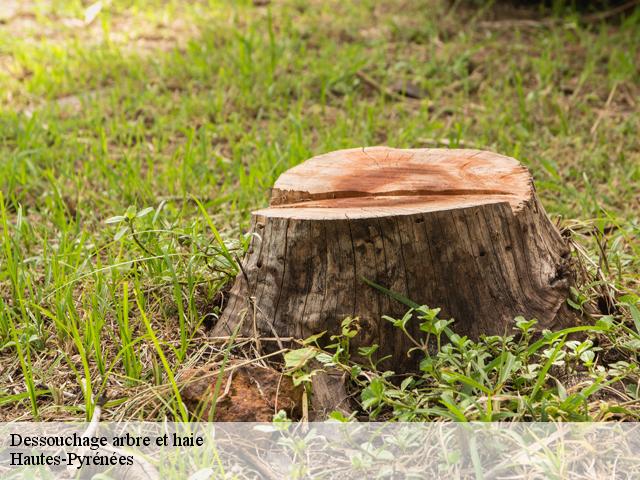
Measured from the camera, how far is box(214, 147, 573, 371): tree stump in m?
2.18

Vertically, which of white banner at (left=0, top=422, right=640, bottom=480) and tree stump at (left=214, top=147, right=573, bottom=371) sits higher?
tree stump at (left=214, top=147, right=573, bottom=371)

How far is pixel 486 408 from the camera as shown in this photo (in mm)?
1981

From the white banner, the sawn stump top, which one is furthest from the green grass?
the sawn stump top

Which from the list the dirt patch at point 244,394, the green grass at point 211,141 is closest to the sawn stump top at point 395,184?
the green grass at point 211,141

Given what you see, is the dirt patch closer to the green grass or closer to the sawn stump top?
the green grass

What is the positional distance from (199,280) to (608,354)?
1.33m

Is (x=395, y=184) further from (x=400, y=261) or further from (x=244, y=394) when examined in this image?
(x=244, y=394)

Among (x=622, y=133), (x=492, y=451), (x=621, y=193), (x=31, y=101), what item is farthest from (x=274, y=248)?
(x=31, y=101)

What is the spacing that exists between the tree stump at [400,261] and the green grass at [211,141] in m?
0.15

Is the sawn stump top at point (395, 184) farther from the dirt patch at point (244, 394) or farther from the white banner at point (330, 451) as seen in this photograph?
the white banner at point (330, 451)

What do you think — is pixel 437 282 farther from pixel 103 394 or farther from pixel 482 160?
pixel 103 394

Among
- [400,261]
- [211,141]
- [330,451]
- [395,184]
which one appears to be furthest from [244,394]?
[211,141]

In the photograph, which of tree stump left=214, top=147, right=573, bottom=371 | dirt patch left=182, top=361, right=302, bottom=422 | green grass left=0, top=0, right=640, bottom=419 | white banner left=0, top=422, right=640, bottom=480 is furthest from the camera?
green grass left=0, top=0, right=640, bottom=419

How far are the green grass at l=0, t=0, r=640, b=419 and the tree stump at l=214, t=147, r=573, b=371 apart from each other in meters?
0.15
